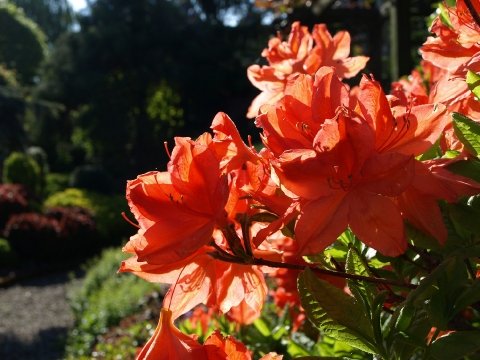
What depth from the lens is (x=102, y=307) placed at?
512 centimetres

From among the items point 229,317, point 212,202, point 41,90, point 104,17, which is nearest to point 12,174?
point 41,90

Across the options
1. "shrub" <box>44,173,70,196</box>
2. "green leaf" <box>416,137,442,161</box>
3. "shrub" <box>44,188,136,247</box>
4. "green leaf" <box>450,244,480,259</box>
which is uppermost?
"green leaf" <box>416,137,442,161</box>

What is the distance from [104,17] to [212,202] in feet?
60.1

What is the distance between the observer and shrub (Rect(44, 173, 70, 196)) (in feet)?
46.1

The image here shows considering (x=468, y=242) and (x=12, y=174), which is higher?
(x=468, y=242)

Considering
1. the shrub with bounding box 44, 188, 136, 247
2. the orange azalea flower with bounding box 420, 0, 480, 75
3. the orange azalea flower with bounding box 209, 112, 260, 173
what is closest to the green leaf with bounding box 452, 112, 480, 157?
the orange azalea flower with bounding box 420, 0, 480, 75

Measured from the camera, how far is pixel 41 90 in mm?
17531

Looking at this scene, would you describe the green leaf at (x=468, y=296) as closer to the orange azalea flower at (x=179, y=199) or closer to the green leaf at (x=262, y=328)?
the orange azalea flower at (x=179, y=199)

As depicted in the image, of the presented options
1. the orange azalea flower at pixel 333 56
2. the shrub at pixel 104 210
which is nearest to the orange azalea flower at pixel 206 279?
the orange azalea flower at pixel 333 56

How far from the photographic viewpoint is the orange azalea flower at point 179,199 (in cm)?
55

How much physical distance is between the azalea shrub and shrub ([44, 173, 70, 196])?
45.7 ft

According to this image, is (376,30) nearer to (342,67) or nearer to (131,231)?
(342,67)

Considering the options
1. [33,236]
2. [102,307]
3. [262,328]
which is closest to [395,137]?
[262,328]

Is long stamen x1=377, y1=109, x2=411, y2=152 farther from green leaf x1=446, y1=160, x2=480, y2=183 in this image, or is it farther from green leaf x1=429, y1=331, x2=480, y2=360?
green leaf x1=429, y1=331, x2=480, y2=360
